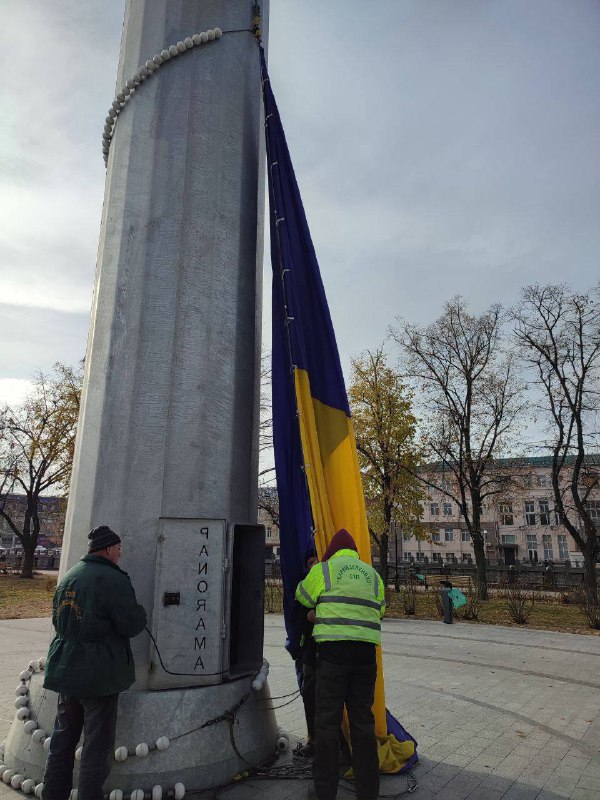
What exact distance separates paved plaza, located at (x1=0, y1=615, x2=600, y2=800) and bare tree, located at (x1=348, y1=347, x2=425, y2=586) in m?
10.7

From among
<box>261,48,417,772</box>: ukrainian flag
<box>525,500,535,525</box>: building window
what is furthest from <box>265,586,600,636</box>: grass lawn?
<box>525,500,535,525</box>: building window

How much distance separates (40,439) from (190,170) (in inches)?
1271

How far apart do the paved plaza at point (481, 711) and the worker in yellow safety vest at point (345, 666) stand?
19.4 inches

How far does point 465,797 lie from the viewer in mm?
4371

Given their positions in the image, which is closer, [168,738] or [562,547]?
[168,738]

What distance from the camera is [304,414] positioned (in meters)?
5.58

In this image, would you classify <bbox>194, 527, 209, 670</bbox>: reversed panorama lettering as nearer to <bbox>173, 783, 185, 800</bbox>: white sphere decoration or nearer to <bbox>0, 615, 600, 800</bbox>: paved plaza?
<bbox>173, 783, 185, 800</bbox>: white sphere decoration

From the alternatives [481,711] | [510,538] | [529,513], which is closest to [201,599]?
[481,711]

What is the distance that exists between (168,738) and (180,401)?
2.66 metres

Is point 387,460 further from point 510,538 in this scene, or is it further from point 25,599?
point 510,538

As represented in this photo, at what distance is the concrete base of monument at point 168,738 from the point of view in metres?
4.07

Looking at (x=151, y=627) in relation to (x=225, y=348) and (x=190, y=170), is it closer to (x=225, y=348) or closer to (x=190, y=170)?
(x=225, y=348)

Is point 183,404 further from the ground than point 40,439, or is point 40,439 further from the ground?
point 40,439

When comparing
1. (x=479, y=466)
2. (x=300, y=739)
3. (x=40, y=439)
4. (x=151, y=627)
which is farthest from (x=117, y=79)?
(x=40, y=439)
